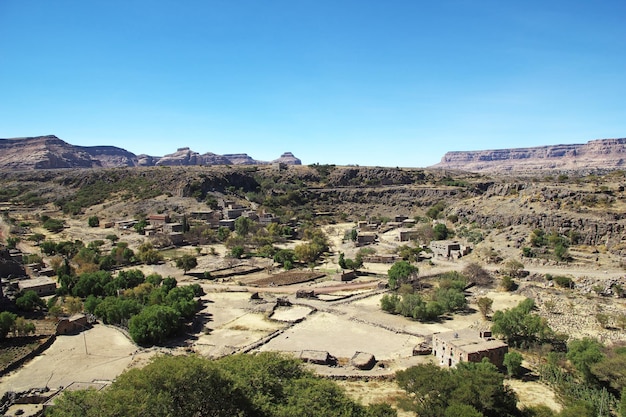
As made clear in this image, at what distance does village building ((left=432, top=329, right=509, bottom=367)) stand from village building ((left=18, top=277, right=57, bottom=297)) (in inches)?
1337

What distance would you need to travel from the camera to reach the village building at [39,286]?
128ft

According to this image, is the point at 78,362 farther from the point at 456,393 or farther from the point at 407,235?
the point at 407,235

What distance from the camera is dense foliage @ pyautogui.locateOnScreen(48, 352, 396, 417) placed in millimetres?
15109

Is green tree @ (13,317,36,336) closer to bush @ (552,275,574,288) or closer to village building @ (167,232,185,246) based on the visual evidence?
village building @ (167,232,185,246)

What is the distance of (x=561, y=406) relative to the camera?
21.1 m

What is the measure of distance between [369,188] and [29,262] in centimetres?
7437

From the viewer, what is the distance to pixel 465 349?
2427cm

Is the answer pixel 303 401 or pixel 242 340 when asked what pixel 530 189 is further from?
pixel 303 401

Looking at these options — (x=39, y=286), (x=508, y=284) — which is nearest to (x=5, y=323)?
(x=39, y=286)

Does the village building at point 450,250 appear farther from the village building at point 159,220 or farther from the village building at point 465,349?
the village building at point 159,220

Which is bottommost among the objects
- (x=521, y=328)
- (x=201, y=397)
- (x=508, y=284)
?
(x=508, y=284)

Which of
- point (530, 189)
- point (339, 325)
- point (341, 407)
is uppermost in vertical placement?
point (530, 189)

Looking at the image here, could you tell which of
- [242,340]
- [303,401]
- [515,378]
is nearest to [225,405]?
[303,401]

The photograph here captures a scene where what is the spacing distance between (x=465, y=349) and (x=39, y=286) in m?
36.4
